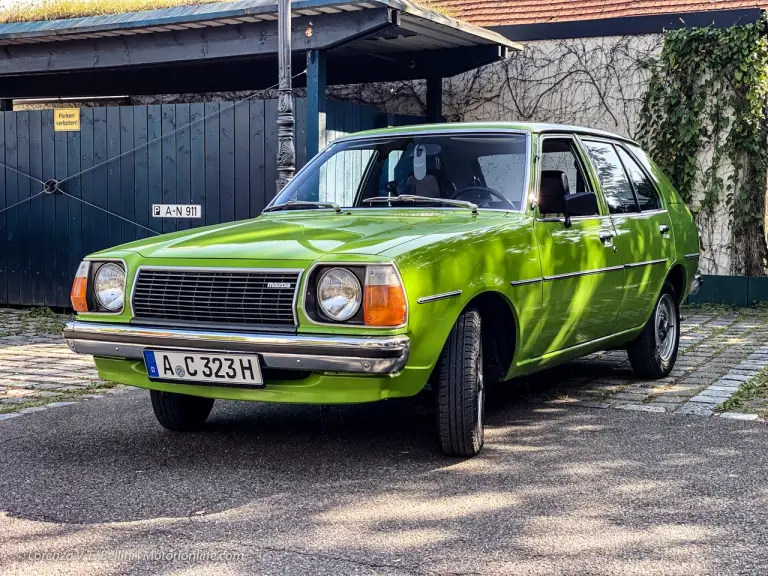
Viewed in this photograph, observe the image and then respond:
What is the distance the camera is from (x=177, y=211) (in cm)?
1134

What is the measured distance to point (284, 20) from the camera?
9117mm

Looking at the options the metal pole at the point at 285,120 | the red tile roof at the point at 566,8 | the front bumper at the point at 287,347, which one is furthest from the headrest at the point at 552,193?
the red tile roof at the point at 566,8

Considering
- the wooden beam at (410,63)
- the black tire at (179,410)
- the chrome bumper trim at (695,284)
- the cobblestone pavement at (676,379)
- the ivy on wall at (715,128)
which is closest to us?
the black tire at (179,410)

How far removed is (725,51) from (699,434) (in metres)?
7.65

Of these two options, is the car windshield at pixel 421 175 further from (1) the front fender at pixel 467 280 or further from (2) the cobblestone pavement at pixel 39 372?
(2) the cobblestone pavement at pixel 39 372

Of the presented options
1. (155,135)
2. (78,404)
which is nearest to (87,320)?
(78,404)

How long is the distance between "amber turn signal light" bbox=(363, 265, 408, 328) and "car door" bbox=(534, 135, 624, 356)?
4.40 ft

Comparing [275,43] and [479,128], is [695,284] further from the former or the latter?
[275,43]

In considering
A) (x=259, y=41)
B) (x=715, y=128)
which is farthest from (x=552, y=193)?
(x=715, y=128)

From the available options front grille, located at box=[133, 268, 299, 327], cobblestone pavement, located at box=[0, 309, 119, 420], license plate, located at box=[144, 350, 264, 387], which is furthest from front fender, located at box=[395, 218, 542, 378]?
cobblestone pavement, located at box=[0, 309, 119, 420]

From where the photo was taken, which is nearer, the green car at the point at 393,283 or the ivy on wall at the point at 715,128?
the green car at the point at 393,283

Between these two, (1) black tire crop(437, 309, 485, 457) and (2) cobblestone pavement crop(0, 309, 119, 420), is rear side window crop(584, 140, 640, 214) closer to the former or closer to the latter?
(1) black tire crop(437, 309, 485, 457)

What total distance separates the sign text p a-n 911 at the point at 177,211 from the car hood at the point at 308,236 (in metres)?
5.54

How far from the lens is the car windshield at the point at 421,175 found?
18.9 feet
